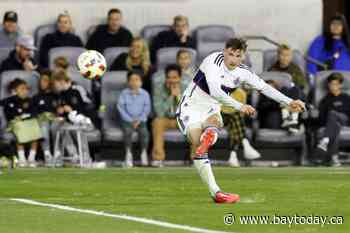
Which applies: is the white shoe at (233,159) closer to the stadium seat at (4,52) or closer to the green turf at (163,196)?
the green turf at (163,196)

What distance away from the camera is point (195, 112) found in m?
15.4

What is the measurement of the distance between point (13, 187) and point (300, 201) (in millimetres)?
4046

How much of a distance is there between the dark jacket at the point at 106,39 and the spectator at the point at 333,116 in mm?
3660

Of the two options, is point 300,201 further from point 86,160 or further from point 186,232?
point 86,160

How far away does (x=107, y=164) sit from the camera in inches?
905

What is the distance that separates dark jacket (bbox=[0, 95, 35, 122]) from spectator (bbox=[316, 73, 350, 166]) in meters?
4.86

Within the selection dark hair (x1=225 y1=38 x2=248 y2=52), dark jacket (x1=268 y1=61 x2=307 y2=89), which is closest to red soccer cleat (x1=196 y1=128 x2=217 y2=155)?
dark hair (x1=225 y1=38 x2=248 y2=52)

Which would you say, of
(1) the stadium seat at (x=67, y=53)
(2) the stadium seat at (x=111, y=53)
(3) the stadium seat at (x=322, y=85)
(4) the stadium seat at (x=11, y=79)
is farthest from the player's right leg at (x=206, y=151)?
(2) the stadium seat at (x=111, y=53)

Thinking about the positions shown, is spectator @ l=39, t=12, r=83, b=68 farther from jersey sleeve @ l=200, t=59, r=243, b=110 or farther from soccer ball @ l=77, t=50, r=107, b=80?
jersey sleeve @ l=200, t=59, r=243, b=110

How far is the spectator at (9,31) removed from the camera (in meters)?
23.6

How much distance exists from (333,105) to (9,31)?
→ 5.76m

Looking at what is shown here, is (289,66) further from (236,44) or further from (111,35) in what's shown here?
(236,44)
